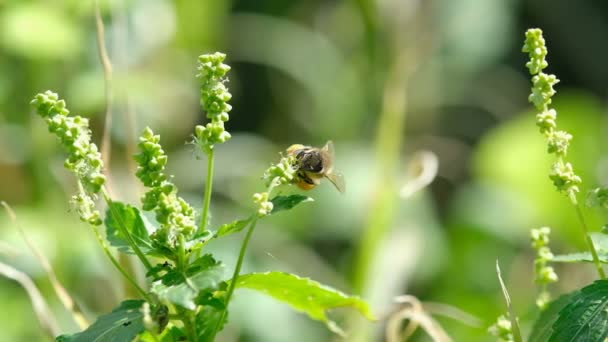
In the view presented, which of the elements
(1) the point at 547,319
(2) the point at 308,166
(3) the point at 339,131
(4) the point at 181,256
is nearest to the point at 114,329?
(4) the point at 181,256

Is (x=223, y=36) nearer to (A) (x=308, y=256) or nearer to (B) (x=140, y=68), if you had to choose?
(B) (x=140, y=68)

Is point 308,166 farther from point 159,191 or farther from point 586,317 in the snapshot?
point 586,317

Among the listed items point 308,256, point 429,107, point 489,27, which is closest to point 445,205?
point 429,107

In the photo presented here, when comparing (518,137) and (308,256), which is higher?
(518,137)

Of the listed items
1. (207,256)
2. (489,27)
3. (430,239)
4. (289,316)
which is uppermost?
(489,27)

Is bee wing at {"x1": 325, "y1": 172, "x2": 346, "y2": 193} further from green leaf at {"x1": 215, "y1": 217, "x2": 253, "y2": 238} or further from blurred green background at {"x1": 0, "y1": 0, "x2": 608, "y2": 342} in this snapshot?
blurred green background at {"x1": 0, "y1": 0, "x2": 608, "y2": 342}

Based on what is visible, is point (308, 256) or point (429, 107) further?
point (429, 107)

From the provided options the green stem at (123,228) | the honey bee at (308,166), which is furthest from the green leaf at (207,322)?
the honey bee at (308,166)

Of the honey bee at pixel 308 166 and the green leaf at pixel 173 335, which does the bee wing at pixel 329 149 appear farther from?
the green leaf at pixel 173 335
